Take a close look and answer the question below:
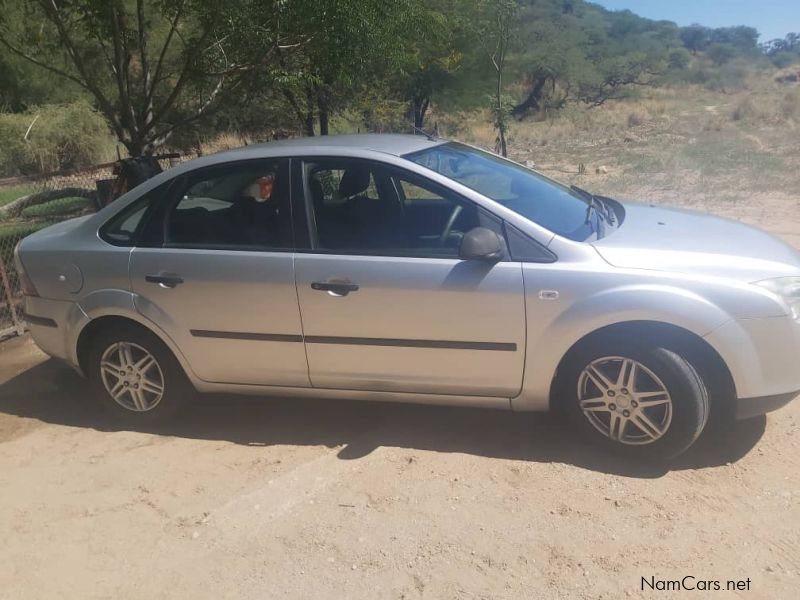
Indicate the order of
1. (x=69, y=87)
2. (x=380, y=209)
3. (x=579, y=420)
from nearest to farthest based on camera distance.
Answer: (x=579, y=420) → (x=380, y=209) → (x=69, y=87)

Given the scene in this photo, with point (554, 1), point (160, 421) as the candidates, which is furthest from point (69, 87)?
point (554, 1)

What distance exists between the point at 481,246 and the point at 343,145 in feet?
3.70

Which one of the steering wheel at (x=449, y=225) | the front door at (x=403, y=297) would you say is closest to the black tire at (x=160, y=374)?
the front door at (x=403, y=297)

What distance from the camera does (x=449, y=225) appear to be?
3.78 meters

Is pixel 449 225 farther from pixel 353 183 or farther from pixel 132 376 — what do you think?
pixel 132 376

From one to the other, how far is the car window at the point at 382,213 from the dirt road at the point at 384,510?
112 centimetres

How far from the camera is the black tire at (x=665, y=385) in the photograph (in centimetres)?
338

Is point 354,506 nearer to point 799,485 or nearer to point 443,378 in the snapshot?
point 443,378

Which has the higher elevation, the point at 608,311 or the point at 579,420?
the point at 608,311

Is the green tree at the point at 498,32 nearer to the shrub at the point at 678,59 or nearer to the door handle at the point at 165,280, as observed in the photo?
the door handle at the point at 165,280

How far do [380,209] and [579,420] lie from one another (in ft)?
5.14

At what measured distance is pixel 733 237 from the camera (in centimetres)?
384

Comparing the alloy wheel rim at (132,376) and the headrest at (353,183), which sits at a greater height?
the headrest at (353,183)

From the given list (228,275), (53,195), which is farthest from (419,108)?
(228,275)
